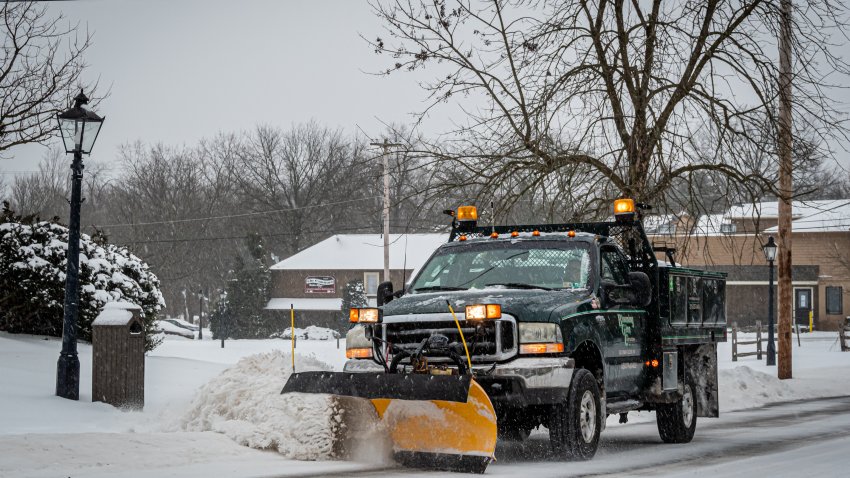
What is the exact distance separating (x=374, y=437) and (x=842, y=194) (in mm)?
83317

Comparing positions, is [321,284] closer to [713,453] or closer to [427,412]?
[713,453]

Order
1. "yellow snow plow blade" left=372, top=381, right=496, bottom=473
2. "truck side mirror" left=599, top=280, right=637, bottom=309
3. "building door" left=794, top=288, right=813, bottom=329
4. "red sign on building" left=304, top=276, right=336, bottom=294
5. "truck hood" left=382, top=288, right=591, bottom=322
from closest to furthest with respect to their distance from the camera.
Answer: "yellow snow plow blade" left=372, top=381, right=496, bottom=473
"truck hood" left=382, top=288, right=591, bottom=322
"truck side mirror" left=599, top=280, right=637, bottom=309
"building door" left=794, top=288, right=813, bottom=329
"red sign on building" left=304, top=276, right=336, bottom=294

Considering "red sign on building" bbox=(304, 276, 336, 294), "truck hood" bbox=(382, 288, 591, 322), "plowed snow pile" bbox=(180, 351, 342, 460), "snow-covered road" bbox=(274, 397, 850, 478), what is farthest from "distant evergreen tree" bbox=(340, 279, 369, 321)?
"truck hood" bbox=(382, 288, 591, 322)

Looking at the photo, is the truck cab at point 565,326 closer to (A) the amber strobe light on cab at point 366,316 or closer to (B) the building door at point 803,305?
(A) the amber strobe light on cab at point 366,316

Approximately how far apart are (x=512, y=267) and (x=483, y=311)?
5.88ft

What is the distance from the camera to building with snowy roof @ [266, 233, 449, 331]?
6700cm

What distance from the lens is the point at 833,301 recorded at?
64.1 metres

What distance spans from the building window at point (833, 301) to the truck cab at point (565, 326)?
55.1m

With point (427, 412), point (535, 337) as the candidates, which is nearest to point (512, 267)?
point (535, 337)

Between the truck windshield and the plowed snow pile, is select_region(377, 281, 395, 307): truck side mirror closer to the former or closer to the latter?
the truck windshield

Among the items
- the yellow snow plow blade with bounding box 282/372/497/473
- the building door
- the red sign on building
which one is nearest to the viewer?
the yellow snow plow blade with bounding box 282/372/497/473

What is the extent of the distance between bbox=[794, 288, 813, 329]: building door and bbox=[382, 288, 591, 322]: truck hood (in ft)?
192

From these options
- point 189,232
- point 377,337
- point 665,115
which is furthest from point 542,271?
point 189,232

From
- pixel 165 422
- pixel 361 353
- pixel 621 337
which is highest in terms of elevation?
pixel 621 337
